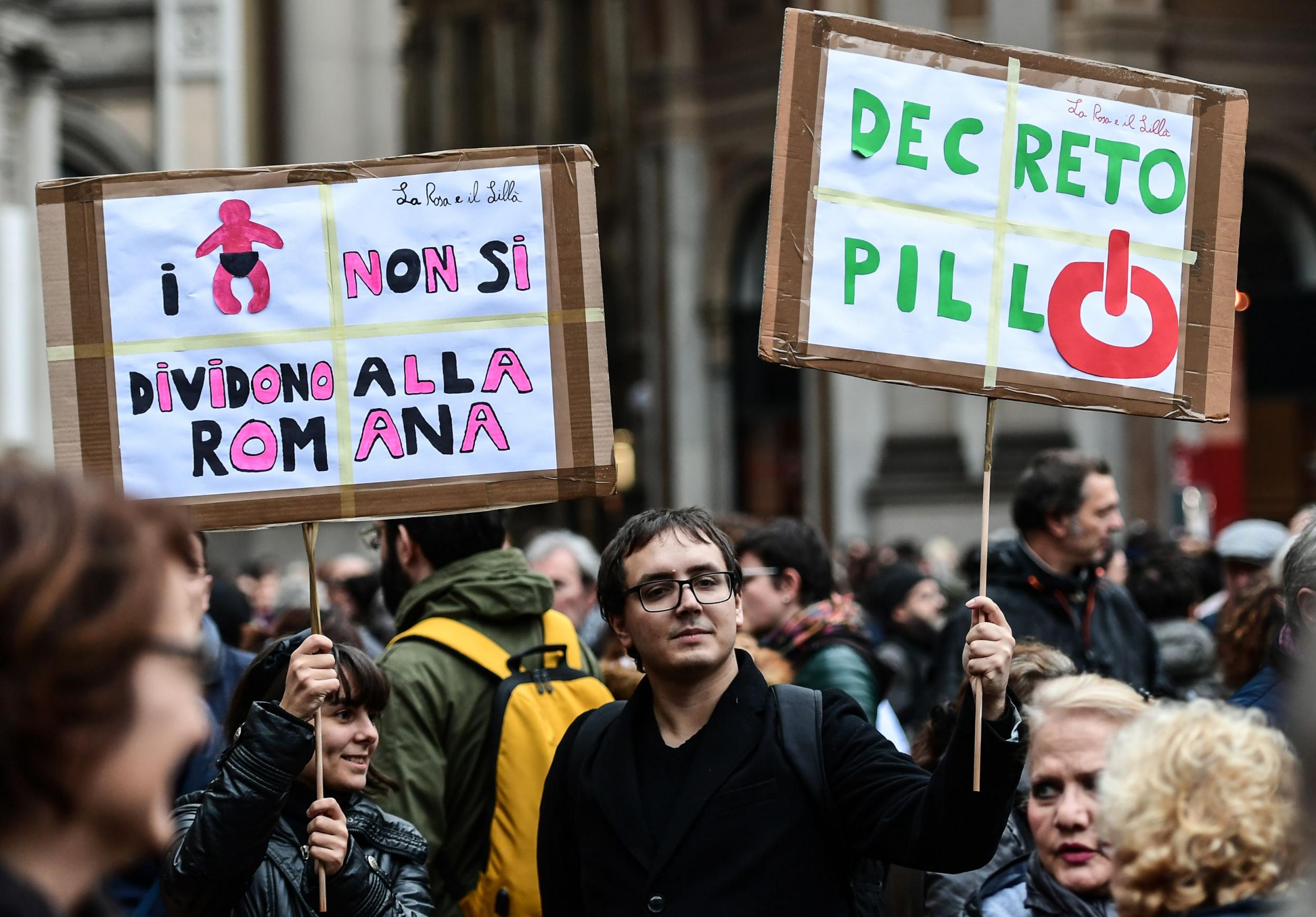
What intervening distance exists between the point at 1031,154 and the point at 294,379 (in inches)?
73.2

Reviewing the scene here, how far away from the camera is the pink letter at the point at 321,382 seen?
4.13 m

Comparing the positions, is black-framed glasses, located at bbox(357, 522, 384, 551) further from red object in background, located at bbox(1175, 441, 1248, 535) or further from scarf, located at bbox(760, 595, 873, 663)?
red object in background, located at bbox(1175, 441, 1248, 535)

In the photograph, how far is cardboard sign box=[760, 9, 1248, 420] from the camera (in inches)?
155

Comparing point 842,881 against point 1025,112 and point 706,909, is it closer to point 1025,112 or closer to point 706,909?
point 706,909

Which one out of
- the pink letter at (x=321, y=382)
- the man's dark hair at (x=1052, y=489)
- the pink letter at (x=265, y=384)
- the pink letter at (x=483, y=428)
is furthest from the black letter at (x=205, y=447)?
the man's dark hair at (x=1052, y=489)

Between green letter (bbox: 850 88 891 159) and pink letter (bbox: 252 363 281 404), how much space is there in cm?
150

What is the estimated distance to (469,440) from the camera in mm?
4160

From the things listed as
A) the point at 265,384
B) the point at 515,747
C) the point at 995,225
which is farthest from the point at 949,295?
the point at 265,384

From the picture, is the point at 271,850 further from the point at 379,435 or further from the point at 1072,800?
the point at 1072,800

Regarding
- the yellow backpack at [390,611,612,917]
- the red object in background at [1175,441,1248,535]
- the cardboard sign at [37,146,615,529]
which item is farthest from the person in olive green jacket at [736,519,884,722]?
the red object in background at [1175,441,1248,535]

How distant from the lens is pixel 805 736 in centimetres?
344

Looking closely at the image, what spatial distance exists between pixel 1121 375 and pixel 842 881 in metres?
1.46

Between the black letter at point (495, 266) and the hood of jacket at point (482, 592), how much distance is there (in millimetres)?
794

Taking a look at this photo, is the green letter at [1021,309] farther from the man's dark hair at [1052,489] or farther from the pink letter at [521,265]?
the man's dark hair at [1052,489]
